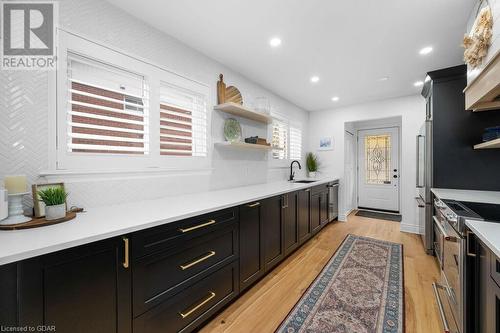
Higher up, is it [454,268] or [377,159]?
[377,159]

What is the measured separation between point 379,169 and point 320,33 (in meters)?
4.17

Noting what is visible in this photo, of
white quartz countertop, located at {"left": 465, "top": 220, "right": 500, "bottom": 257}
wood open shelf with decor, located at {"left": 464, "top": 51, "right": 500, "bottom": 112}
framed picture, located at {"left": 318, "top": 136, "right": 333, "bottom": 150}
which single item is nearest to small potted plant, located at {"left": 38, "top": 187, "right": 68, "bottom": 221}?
white quartz countertop, located at {"left": 465, "top": 220, "right": 500, "bottom": 257}

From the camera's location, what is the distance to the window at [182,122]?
6.60ft

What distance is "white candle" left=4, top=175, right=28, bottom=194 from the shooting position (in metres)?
1.10

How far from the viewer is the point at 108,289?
1.03 metres

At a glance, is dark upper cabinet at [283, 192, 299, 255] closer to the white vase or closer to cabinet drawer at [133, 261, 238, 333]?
cabinet drawer at [133, 261, 238, 333]

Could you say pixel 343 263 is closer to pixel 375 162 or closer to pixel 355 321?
pixel 355 321

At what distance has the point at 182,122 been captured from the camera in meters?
2.15

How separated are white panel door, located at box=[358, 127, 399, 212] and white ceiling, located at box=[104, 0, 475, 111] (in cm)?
213

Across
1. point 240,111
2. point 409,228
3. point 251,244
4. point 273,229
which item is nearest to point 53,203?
point 251,244

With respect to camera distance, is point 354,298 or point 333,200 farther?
point 333,200

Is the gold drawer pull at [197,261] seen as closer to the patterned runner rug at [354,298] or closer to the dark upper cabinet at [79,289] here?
the dark upper cabinet at [79,289]

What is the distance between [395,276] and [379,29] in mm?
2548

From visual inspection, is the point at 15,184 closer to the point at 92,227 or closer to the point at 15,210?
the point at 15,210
